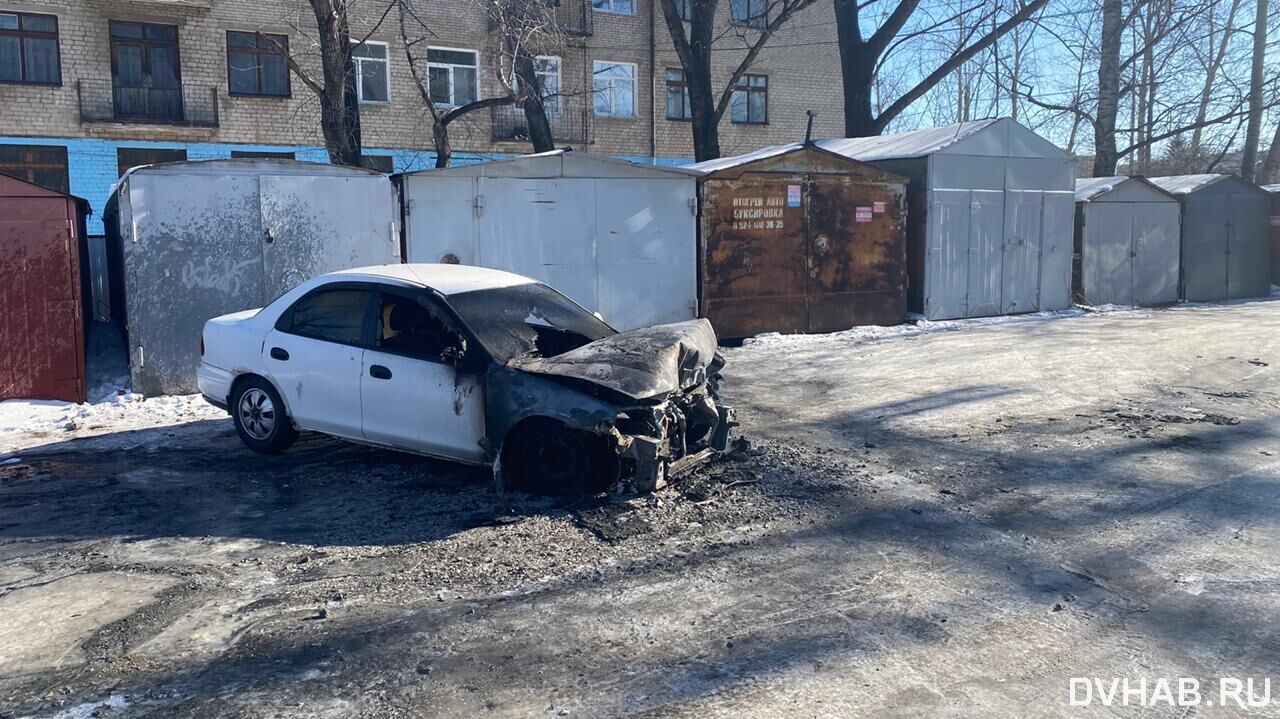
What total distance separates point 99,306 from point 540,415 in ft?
33.9

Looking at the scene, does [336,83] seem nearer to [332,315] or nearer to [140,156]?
[332,315]

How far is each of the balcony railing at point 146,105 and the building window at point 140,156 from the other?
656mm

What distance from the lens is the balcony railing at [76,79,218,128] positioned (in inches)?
922

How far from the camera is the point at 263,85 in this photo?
82.2ft

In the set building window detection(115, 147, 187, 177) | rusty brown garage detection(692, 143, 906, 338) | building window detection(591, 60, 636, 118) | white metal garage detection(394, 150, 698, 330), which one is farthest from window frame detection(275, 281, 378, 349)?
building window detection(591, 60, 636, 118)

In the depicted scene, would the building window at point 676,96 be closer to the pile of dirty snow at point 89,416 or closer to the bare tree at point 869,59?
the bare tree at point 869,59

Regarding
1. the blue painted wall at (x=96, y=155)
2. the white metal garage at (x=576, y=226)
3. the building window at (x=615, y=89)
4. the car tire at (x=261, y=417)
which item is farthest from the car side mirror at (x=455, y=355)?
the building window at (x=615, y=89)

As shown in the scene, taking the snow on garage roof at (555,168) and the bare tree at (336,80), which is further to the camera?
the bare tree at (336,80)

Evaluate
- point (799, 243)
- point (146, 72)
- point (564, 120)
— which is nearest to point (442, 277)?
point (799, 243)

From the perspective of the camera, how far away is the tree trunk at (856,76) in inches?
881

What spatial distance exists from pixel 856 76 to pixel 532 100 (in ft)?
27.0

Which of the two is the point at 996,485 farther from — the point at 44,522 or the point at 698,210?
the point at 698,210

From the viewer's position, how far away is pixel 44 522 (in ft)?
19.9

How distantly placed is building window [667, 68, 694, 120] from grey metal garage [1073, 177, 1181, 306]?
13541mm
